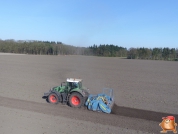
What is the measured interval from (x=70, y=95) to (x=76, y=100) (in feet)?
1.40

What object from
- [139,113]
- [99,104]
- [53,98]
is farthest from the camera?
[53,98]

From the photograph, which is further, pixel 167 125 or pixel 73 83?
pixel 73 83

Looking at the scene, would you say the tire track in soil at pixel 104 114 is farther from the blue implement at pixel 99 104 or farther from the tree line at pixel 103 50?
the tree line at pixel 103 50

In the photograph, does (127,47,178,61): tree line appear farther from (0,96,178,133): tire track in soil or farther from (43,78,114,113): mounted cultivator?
(0,96,178,133): tire track in soil

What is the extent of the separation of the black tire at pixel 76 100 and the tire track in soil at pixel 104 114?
271 millimetres

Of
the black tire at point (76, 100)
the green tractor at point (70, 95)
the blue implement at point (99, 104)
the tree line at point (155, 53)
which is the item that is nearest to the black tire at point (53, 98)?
the green tractor at point (70, 95)

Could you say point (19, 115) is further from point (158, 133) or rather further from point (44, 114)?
point (158, 133)

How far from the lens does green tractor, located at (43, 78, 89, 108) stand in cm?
1150

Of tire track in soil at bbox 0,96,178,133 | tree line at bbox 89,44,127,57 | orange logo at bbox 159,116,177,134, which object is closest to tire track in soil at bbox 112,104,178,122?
tire track in soil at bbox 0,96,178,133

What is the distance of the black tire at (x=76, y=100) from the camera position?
449 inches

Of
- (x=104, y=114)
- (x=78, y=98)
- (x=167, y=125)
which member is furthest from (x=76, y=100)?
(x=167, y=125)

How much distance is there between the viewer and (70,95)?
461 inches

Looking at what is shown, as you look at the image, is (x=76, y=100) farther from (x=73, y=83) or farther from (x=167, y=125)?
(x=167, y=125)

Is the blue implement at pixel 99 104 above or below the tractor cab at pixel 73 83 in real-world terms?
below
